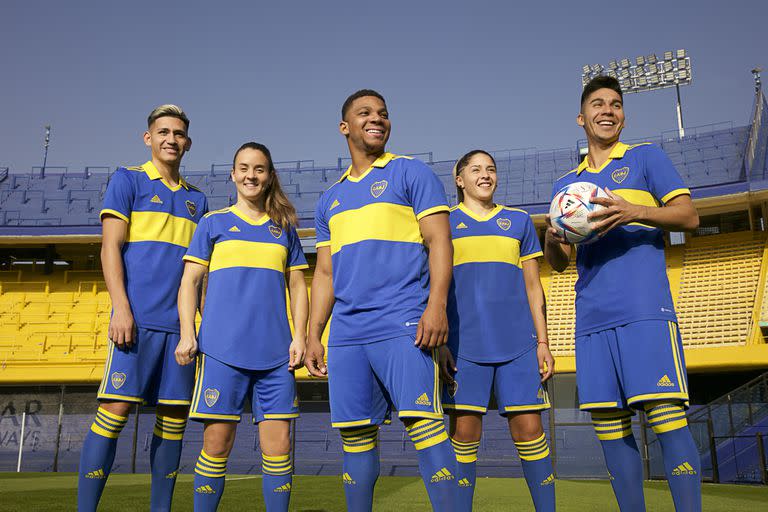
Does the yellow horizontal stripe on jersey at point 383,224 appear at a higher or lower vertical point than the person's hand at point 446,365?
higher

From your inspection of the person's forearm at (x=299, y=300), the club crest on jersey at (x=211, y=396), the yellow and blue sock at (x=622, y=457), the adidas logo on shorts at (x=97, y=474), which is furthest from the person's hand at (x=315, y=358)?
the yellow and blue sock at (x=622, y=457)

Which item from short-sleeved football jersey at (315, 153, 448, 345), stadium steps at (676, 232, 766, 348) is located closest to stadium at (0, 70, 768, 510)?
stadium steps at (676, 232, 766, 348)

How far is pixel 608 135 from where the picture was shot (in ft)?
12.1

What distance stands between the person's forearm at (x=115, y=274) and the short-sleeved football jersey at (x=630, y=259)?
262cm

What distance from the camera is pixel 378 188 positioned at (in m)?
3.45

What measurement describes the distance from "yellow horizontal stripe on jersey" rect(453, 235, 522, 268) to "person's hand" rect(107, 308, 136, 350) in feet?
6.79

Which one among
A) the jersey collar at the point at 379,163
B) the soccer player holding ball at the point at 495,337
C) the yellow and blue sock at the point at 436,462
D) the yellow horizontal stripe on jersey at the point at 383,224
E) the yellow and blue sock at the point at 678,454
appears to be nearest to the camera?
the yellow and blue sock at the point at 436,462

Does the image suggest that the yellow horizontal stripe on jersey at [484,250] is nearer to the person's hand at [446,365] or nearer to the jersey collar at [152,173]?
the person's hand at [446,365]

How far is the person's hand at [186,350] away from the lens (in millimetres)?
3881

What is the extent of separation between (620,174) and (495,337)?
126cm

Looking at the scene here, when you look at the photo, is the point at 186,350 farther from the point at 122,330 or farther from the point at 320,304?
the point at 320,304

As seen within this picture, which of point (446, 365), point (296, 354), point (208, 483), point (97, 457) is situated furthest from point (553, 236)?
point (97, 457)

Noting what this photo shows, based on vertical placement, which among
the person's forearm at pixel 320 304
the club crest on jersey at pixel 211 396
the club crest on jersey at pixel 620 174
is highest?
the club crest on jersey at pixel 620 174

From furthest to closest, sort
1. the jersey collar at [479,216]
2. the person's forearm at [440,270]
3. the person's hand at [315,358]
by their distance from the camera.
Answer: the jersey collar at [479,216] < the person's hand at [315,358] < the person's forearm at [440,270]
